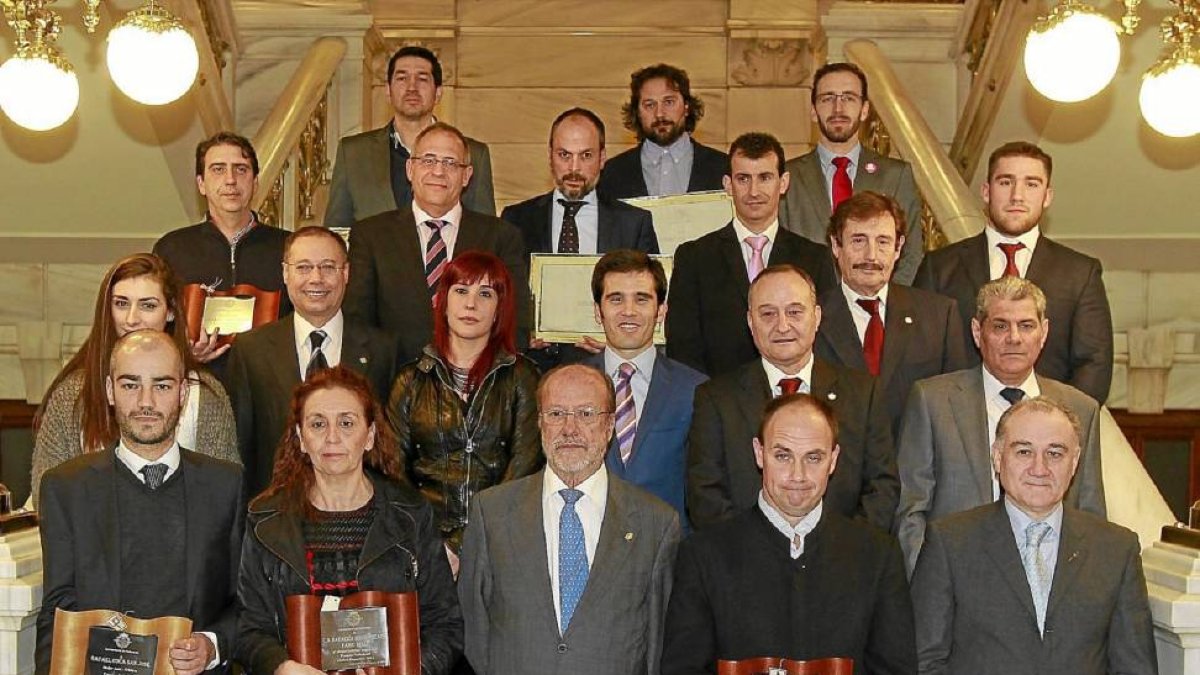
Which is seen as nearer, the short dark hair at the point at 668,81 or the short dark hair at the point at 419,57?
the short dark hair at the point at 419,57

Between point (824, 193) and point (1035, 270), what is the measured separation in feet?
3.75

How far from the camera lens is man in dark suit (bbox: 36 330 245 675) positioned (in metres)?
4.85

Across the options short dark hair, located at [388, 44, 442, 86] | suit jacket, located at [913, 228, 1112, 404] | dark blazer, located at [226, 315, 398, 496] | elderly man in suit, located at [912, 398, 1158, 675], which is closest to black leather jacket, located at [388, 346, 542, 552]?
dark blazer, located at [226, 315, 398, 496]

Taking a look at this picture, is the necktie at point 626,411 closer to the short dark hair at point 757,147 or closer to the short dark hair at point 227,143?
the short dark hair at point 757,147

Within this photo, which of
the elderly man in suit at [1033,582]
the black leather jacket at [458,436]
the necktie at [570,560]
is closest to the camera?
Result: the elderly man in suit at [1033,582]

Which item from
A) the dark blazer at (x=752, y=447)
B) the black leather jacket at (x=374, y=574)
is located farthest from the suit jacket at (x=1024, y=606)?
the black leather jacket at (x=374, y=574)

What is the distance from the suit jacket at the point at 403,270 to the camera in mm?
6535

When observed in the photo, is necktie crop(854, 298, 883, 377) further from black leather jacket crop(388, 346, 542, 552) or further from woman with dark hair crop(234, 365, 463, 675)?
woman with dark hair crop(234, 365, 463, 675)

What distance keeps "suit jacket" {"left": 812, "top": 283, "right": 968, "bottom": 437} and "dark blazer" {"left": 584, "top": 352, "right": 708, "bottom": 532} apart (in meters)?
0.55

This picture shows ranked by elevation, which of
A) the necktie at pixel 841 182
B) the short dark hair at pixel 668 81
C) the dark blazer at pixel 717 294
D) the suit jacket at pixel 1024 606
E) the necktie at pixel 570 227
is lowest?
the suit jacket at pixel 1024 606

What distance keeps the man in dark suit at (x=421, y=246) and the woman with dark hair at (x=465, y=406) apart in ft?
2.48

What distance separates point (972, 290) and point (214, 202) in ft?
8.77

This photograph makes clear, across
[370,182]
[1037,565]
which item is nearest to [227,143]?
[370,182]

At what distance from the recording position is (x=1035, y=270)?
21.4 ft
